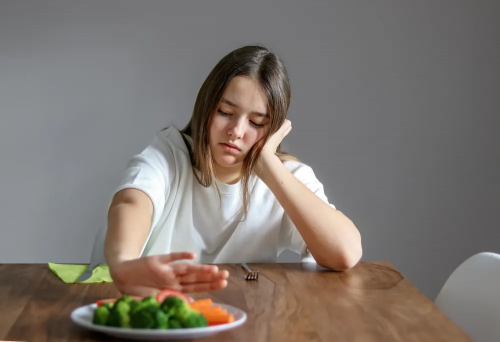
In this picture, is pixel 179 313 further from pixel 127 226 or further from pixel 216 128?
pixel 216 128

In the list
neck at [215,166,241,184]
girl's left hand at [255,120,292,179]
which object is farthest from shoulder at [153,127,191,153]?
girl's left hand at [255,120,292,179]

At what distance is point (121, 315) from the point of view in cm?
105

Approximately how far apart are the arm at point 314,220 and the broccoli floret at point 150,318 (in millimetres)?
747

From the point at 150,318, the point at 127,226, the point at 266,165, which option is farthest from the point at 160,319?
the point at 266,165

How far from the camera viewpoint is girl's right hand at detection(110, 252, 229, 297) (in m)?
1.16

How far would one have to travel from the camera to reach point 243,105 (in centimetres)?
179

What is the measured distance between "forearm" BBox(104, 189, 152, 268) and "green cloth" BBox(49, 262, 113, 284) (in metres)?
0.11

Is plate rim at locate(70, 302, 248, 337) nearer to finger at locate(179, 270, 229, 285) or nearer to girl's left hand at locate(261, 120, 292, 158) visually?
finger at locate(179, 270, 229, 285)

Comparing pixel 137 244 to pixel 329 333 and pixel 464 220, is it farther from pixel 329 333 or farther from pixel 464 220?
pixel 464 220

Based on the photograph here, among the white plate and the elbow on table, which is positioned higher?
the white plate

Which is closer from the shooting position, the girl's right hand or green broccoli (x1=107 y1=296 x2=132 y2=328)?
green broccoli (x1=107 y1=296 x2=132 y2=328)

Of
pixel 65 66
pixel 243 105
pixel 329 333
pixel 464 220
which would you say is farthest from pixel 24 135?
pixel 329 333

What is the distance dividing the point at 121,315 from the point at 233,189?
3.17ft

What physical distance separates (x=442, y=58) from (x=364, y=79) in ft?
1.18
